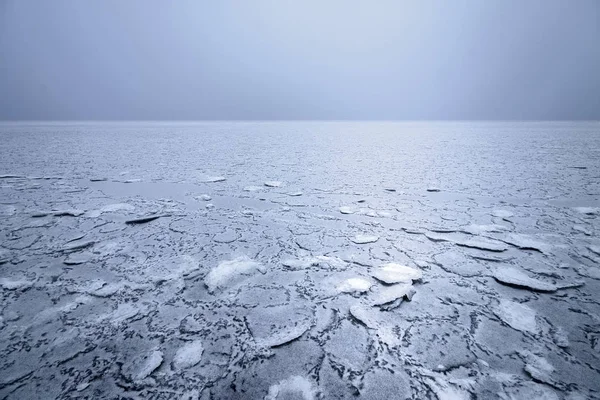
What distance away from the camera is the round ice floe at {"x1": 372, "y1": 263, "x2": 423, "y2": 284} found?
134 cm

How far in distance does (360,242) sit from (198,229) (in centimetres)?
123

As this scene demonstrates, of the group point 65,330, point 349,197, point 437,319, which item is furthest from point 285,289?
point 349,197

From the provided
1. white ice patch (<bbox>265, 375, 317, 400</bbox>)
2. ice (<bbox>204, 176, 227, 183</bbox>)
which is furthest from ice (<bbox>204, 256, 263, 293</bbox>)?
ice (<bbox>204, 176, 227, 183</bbox>)

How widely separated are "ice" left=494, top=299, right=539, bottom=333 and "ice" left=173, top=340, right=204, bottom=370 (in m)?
1.19

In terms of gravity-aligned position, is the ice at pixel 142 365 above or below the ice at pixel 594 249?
below

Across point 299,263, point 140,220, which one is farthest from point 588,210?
point 140,220

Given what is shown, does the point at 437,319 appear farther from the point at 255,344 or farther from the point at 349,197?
the point at 349,197

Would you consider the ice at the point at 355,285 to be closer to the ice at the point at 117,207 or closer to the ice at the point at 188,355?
the ice at the point at 188,355

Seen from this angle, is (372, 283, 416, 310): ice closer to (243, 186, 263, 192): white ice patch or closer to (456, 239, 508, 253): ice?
(456, 239, 508, 253): ice

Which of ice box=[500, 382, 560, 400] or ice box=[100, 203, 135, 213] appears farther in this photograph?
ice box=[100, 203, 135, 213]

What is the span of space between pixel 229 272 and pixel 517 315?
4.37 ft

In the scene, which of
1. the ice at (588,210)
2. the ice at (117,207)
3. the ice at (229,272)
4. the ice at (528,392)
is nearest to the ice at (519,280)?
the ice at (528,392)

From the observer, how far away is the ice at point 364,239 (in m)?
1.80

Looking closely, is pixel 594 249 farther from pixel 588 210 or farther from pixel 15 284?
pixel 15 284
